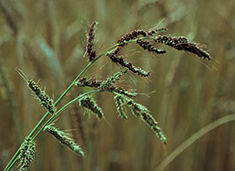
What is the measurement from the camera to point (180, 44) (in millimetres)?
609

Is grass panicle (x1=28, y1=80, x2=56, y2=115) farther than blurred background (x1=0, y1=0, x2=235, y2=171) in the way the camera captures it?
No

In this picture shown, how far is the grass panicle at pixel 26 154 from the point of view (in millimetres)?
584

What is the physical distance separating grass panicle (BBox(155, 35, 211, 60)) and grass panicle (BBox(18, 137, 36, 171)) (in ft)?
0.99

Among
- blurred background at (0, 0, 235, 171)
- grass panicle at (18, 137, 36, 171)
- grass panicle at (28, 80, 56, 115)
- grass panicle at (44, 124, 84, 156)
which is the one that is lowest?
grass panicle at (18, 137, 36, 171)

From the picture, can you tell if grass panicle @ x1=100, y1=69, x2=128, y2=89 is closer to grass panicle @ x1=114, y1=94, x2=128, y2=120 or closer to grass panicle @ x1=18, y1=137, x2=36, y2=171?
grass panicle @ x1=114, y1=94, x2=128, y2=120

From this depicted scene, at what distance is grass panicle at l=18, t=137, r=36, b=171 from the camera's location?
23.0 inches

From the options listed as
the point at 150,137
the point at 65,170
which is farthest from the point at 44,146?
the point at 150,137

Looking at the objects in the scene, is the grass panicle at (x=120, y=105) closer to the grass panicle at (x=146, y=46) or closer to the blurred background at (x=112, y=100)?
the grass panicle at (x=146, y=46)

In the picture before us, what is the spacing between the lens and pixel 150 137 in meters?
2.25

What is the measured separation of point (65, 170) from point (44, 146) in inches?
18.4

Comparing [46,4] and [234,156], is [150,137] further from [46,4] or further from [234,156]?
[46,4]

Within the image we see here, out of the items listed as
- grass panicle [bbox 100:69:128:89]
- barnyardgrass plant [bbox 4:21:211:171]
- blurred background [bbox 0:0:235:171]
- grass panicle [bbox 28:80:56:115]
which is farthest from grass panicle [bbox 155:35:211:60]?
blurred background [bbox 0:0:235:171]

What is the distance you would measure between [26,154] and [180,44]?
0.34 m

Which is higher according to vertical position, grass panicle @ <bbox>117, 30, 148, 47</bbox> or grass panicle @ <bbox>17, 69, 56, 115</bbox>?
grass panicle @ <bbox>117, 30, 148, 47</bbox>
